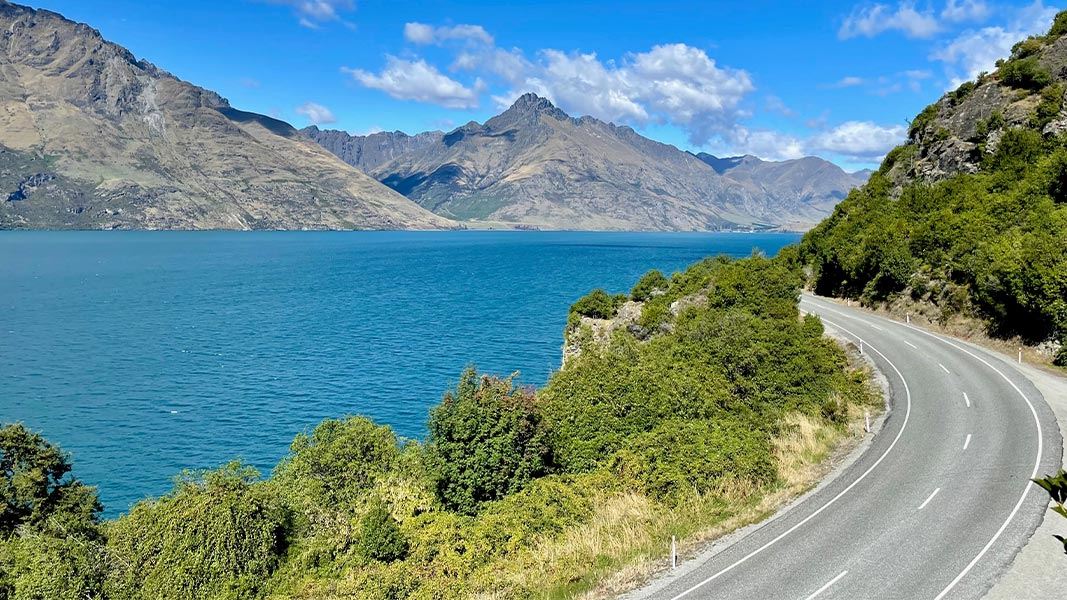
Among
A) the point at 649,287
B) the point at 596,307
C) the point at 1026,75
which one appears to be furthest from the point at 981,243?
the point at 596,307

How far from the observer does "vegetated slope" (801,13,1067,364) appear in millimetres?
42344

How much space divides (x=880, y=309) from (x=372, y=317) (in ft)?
250

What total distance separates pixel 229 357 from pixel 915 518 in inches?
2947

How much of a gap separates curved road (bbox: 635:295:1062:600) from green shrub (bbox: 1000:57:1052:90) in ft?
172

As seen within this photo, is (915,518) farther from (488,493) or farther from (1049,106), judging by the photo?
(1049,106)

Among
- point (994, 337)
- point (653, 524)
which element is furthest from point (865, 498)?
point (994, 337)

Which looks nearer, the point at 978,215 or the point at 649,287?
the point at 978,215

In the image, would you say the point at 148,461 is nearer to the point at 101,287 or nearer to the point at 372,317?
the point at 372,317

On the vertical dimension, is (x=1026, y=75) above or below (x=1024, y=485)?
above

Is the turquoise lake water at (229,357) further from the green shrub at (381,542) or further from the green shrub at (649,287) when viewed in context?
the green shrub at (381,542)

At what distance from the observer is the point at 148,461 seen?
4497 centimetres

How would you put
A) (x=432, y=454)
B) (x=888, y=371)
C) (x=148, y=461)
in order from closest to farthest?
(x=432, y=454) < (x=888, y=371) < (x=148, y=461)

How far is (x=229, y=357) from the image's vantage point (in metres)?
74.9

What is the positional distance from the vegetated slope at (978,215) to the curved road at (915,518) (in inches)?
502
